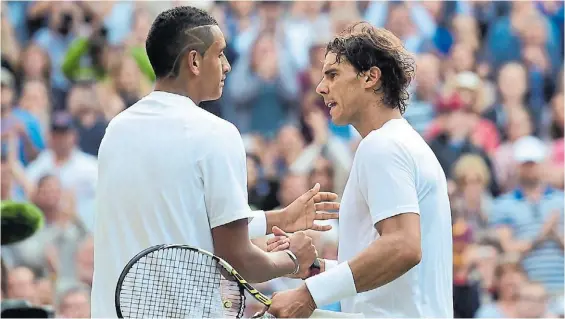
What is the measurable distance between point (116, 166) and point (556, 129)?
7220 millimetres

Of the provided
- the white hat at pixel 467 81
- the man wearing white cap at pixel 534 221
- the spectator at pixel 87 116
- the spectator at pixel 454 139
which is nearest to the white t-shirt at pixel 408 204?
the man wearing white cap at pixel 534 221

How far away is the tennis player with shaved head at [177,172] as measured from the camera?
3.83 meters

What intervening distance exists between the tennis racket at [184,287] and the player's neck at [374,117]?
2.71 ft

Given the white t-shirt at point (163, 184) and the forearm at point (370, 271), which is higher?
the white t-shirt at point (163, 184)

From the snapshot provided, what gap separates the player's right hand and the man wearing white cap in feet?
16.1

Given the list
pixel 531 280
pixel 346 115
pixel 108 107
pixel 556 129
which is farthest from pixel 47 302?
pixel 556 129

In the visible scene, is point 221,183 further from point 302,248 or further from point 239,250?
point 302,248

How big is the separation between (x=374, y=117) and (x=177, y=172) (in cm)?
84

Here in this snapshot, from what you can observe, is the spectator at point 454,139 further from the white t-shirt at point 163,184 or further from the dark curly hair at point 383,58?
the white t-shirt at point 163,184

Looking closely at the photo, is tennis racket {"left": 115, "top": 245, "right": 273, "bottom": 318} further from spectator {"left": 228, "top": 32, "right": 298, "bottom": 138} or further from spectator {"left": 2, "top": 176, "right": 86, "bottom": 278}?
spectator {"left": 228, "top": 32, "right": 298, "bottom": 138}

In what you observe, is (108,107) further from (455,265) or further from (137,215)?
(137,215)

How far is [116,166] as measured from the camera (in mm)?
3928

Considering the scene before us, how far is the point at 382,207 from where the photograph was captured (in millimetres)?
4008

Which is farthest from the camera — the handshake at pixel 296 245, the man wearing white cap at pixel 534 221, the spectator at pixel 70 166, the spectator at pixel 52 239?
the spectator at pixel 70 166
